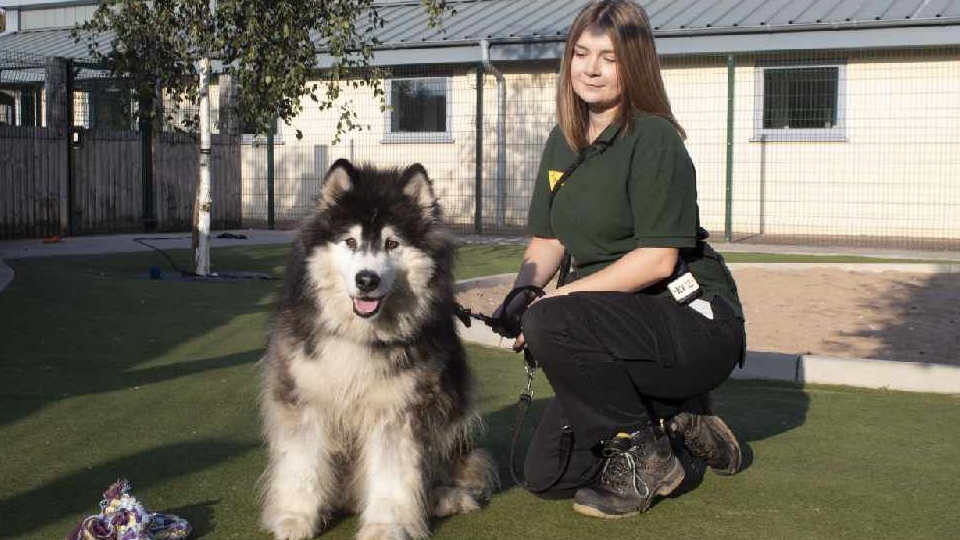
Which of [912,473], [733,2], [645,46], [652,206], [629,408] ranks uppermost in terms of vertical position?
[733,2]

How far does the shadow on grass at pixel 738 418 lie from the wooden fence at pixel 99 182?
12.2m

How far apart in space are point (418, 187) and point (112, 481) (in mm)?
1786

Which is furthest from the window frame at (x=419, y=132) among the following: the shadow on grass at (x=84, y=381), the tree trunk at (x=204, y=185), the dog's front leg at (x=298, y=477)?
the dog's front leg at (x=298, y=477)

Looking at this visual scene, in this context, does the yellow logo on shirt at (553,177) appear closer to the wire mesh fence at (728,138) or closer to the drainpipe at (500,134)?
the wire mesh fence at (728,138)

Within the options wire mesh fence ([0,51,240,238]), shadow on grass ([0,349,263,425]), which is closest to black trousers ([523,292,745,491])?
shadow on grass ([0,349,263,425])

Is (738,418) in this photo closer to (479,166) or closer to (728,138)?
(728,138)

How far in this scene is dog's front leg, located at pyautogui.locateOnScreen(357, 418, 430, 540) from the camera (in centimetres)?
381

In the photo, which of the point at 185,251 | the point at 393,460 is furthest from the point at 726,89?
the point at 393,460

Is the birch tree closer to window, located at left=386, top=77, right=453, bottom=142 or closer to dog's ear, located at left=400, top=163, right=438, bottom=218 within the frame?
window, located at left=386, top=77, right=453, bottom=142

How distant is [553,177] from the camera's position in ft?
15.2

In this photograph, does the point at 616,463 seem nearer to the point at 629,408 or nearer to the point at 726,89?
the point at 629,408

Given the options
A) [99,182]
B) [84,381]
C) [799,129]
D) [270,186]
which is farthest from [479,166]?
[84,381]

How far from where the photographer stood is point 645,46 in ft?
14.0

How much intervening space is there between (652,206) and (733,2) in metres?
16.3
